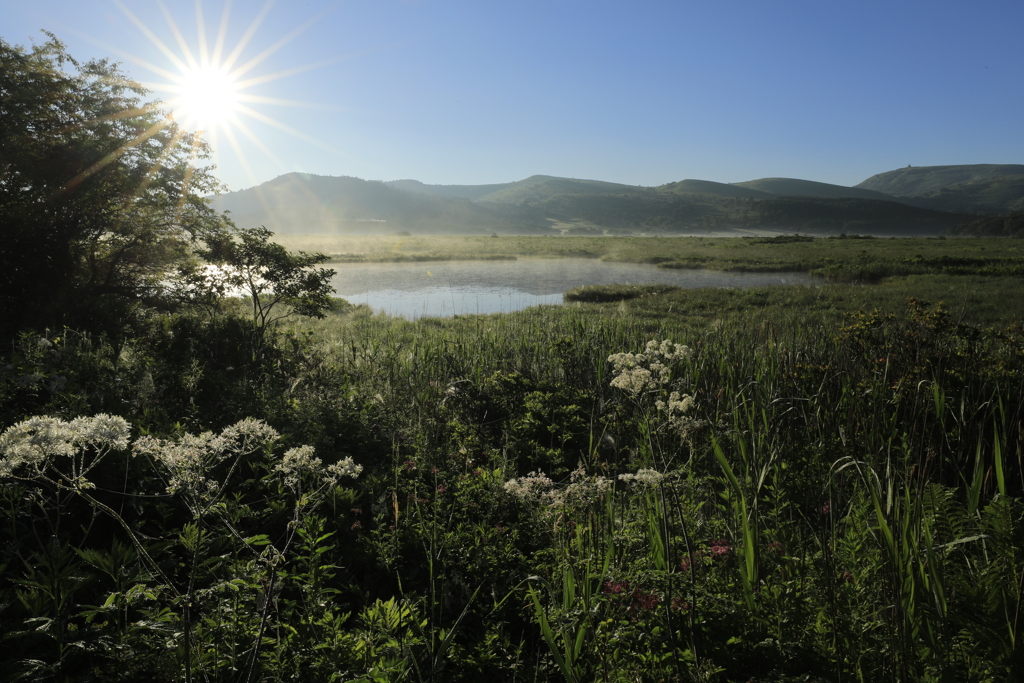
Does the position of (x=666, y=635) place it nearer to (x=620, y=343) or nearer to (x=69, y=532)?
(x=69, y=532)

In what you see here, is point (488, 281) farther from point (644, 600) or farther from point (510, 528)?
point (644, 600)

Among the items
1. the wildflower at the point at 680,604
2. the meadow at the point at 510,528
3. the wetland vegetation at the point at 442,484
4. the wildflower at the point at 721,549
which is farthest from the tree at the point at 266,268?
the wildflower at the point at 680,604

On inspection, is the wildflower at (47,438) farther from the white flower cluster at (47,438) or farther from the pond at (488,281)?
the pond at (488,281)

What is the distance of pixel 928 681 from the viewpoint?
1.77 m

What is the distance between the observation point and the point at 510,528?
353 centimetres

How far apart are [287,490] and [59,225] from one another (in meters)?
10.6

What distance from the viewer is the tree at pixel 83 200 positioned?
962 cm

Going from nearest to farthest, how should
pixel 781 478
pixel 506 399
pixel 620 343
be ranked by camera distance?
1. pixel 781 478
2. pixel 506 399
3. pixel 620 343

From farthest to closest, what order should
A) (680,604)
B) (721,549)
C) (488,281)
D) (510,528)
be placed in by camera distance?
(488,281)
(510,528)
(721,549)
(680,604)

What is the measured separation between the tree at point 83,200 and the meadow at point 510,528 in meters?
5.97

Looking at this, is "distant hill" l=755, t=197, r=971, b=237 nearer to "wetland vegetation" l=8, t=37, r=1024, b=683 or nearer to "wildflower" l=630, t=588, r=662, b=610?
"wetland vegetation" l=8, t=37, r=1024, b=683

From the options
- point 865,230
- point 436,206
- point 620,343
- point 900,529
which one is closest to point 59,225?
point 620,343

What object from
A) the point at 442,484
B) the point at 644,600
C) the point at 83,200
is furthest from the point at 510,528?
the point at 83,200

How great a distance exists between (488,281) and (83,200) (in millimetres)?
21745
